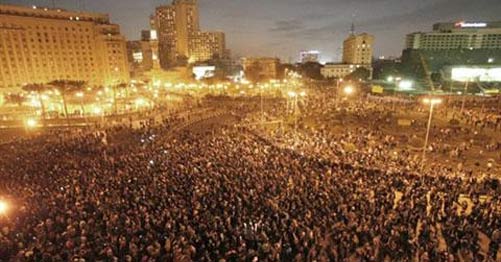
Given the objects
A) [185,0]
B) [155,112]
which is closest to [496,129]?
[155,112]

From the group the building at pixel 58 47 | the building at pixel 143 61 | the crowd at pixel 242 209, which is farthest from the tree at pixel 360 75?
the crowd at pixel 242 209

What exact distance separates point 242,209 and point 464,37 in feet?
399

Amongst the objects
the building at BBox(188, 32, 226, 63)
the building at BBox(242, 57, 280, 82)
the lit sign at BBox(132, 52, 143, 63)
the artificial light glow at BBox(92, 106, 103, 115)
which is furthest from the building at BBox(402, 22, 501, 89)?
the building at BBox(188, 32, 226, 63)

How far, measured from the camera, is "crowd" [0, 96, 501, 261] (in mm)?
10469

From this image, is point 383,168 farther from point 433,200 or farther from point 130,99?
point 130,99

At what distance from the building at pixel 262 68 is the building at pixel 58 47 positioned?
47490 mm

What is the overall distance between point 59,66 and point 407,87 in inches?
2932

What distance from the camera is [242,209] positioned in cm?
1270

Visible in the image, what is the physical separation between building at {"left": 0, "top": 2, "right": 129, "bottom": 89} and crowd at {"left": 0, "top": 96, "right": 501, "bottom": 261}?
50.1 meters

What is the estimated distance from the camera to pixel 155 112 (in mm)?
46750

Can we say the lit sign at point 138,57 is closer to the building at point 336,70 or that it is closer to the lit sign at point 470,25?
the building at point 336,70

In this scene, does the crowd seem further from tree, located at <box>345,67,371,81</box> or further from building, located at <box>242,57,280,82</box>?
building, located at <box>242,57,280,82</box>

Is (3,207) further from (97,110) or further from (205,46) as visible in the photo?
(205,46)

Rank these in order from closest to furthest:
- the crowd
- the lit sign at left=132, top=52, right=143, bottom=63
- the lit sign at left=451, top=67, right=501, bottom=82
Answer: the crowd → the lit sign at left=451, top=67, right=501, bottom=82 → the lit sign at left=132, top=52, right=143, bottom=63
